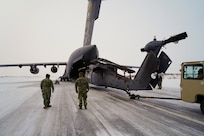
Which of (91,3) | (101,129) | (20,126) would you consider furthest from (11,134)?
(91,3)

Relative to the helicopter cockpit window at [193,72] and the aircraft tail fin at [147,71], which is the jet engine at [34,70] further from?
the helicopter cockpit window at [193,72]

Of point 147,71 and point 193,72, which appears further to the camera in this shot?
point 147,71

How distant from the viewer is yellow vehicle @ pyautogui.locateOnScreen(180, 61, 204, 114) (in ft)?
26.7

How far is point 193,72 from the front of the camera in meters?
8.60

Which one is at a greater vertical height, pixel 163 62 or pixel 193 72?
pixel 163 62

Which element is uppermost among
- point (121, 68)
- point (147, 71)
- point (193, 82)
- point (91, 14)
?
point (91, 14)

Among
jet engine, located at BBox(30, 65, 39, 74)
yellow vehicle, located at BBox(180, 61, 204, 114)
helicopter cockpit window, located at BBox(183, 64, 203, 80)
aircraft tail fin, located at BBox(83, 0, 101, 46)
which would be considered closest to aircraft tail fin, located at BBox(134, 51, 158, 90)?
yellow vehicle, located at BBox(180, 61, 204, 114)

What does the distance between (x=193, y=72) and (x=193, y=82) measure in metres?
0.47

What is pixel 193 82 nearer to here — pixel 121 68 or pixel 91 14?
pixel 121 68

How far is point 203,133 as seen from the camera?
539cm

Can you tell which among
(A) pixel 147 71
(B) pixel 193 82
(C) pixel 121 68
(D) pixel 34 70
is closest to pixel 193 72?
(B) pixel 193 82

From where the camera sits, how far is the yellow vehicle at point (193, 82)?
321 inches

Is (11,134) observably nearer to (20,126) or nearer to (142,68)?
(20,126)

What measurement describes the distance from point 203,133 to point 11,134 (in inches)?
215
